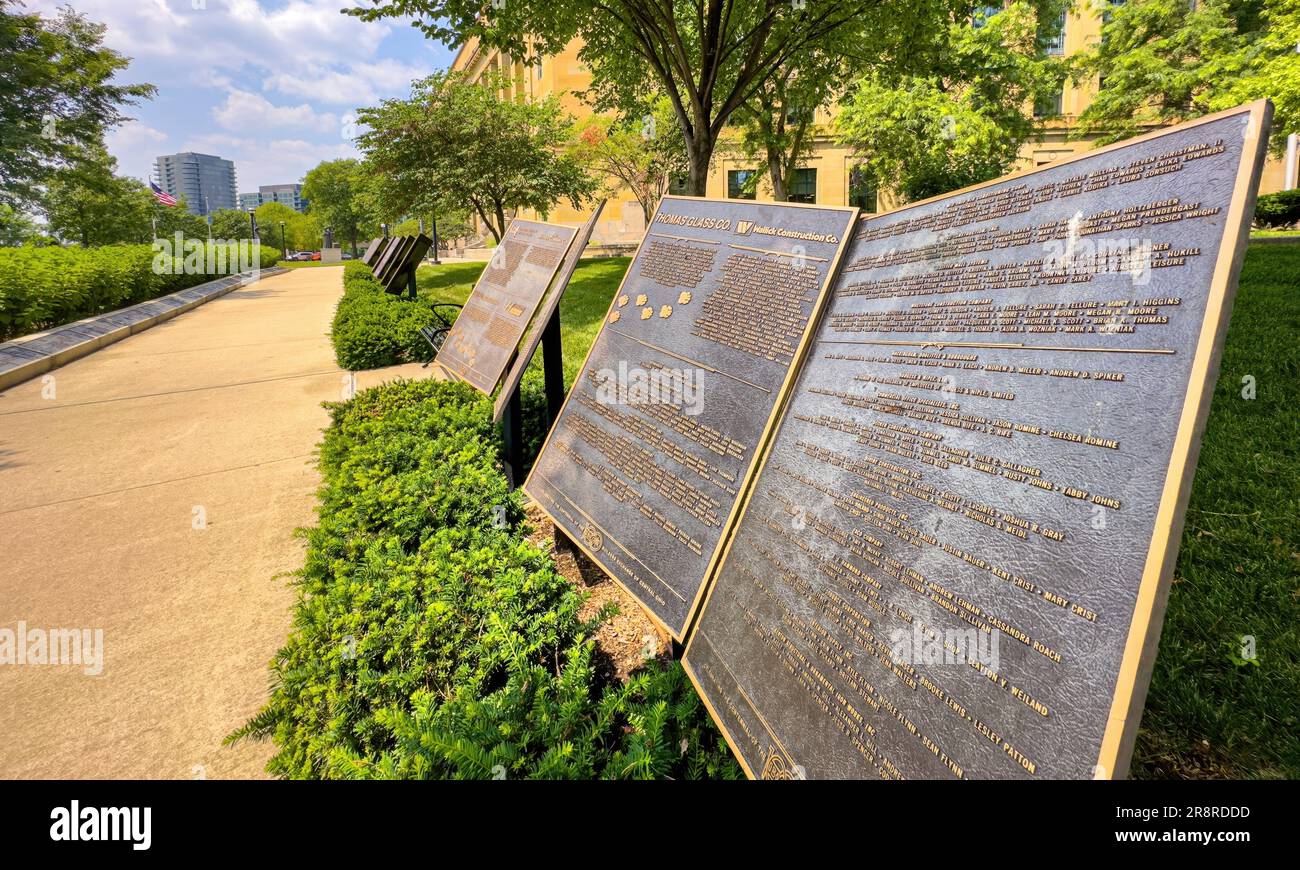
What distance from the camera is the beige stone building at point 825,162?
3350 centimetres

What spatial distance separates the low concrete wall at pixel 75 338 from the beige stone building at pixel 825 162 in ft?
67.1

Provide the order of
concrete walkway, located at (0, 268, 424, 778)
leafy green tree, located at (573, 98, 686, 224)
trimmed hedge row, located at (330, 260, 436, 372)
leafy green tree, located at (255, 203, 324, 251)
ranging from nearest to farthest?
1. concrete walkway, located at (0, 268, 424, 778)
2. trimmed hedge row, located at (330, 260, 436, 372)
3. leafy green tree, located at (573, 98, 686, 224)
4. leafy green tree, located at (255, 203, 324, 251)

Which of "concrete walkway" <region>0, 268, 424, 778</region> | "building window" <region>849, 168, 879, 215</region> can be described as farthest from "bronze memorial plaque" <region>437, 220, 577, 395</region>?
"building window" <region>849, 168, 879, 215</region>

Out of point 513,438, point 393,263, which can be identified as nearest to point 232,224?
point 393,263

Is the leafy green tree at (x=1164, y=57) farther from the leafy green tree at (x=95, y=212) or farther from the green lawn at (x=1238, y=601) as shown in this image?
the leafy green tree at (x=95, y=212)

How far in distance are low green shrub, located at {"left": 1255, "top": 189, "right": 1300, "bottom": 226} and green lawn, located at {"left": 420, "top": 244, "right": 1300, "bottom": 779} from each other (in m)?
25.7

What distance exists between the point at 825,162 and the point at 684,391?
1538 inches

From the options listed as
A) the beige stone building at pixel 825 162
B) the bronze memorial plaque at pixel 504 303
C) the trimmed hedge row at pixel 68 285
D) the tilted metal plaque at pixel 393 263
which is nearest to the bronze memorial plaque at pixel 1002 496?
the bronze memorial plaque at pixel 504 303

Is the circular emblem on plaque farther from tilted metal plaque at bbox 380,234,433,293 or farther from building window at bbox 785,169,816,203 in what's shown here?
building window at bbox 785,169,816,203

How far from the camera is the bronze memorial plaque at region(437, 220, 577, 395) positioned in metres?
4.48

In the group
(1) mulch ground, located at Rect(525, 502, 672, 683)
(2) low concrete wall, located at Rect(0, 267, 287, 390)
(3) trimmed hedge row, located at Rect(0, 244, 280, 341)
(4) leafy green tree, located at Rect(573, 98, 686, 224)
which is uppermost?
(4) leafy green tree, located at Rect(573, 98, 686, 224)

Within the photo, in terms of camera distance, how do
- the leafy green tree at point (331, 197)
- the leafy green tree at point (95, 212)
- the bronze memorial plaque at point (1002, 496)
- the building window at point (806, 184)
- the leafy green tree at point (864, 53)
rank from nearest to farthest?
1. the bronze memorial plaque at point (1002, 496)
2. the leafy green tree at point (864, 53)
3. the leafy green tree at point (95, 212)
4. the building window at point (806, 184)
5. the leafy green tree at point (331, 197)
